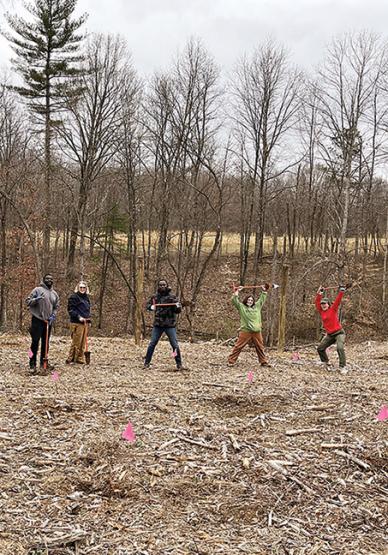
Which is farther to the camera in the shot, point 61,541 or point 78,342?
point 78,342

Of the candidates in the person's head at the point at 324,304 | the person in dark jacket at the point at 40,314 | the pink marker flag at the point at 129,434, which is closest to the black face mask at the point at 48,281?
the person in dark jacket at the point at 40,314

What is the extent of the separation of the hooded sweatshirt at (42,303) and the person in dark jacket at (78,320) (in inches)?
27.8

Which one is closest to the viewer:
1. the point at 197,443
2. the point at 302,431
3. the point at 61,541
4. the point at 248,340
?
the point at 61,541

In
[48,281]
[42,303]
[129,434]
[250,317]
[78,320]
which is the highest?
[48,281]

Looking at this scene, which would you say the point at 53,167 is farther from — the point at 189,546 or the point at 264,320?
the point at 189,546

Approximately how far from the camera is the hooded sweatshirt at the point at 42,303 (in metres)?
9.57

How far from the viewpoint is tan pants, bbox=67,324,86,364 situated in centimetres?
1065

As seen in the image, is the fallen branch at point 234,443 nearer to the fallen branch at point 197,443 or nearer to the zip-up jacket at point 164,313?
the fallen branch at point 197,443

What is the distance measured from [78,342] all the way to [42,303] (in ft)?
4.85

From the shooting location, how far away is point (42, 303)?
9641 mm

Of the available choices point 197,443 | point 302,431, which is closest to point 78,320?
point 197,443

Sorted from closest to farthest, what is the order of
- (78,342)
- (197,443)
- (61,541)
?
1. (61,541)
2. (197,443)
3. (78,342)

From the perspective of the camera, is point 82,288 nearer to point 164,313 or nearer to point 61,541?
point 164,313

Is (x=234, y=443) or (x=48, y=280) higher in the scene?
(x=48, y=280)
